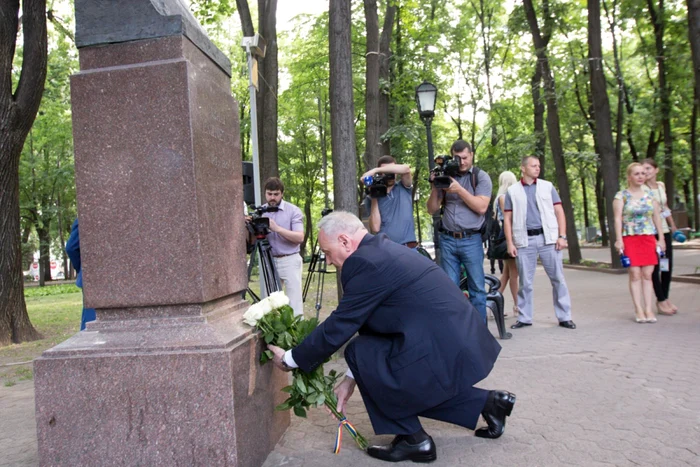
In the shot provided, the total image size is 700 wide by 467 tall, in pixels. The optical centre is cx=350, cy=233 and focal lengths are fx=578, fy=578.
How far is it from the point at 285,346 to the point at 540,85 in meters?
15.8

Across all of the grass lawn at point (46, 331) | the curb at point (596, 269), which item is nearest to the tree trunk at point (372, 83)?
the grass lawn at point (46, 331)

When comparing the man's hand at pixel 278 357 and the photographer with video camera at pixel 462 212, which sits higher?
the photographer with video camera at pixel 462 212

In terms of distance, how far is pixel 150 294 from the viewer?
3156 mm

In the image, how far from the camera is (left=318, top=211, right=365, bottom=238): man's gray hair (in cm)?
333

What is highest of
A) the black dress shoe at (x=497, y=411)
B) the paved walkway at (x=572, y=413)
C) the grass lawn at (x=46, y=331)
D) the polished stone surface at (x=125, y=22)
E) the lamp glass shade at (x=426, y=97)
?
the lamp glass shade at (x=426, y=97)

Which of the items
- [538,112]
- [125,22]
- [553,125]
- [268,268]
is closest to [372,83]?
[268,268]

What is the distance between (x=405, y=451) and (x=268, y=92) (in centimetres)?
1069

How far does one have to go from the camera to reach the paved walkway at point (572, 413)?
3.20 m

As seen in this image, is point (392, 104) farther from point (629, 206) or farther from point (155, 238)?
point (155, 238)

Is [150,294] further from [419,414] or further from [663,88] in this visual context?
Result: [663,88]

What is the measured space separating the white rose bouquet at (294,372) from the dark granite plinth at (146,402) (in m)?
0.40

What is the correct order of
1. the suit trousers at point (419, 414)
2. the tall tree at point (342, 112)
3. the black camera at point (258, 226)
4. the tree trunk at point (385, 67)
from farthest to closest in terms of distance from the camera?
A: 1. the tree trunk at point (385, 67)
2. the tall tree at point (342, 112)
3. the black camera at point (258, 226)
4. the suit trousers at point (419, 414)

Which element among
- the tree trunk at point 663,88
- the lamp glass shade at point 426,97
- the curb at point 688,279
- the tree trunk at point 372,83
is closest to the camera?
the lamp glass shade at point 426,97

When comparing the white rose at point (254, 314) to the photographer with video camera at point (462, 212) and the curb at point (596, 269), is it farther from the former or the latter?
the curb at point (596, 269)
